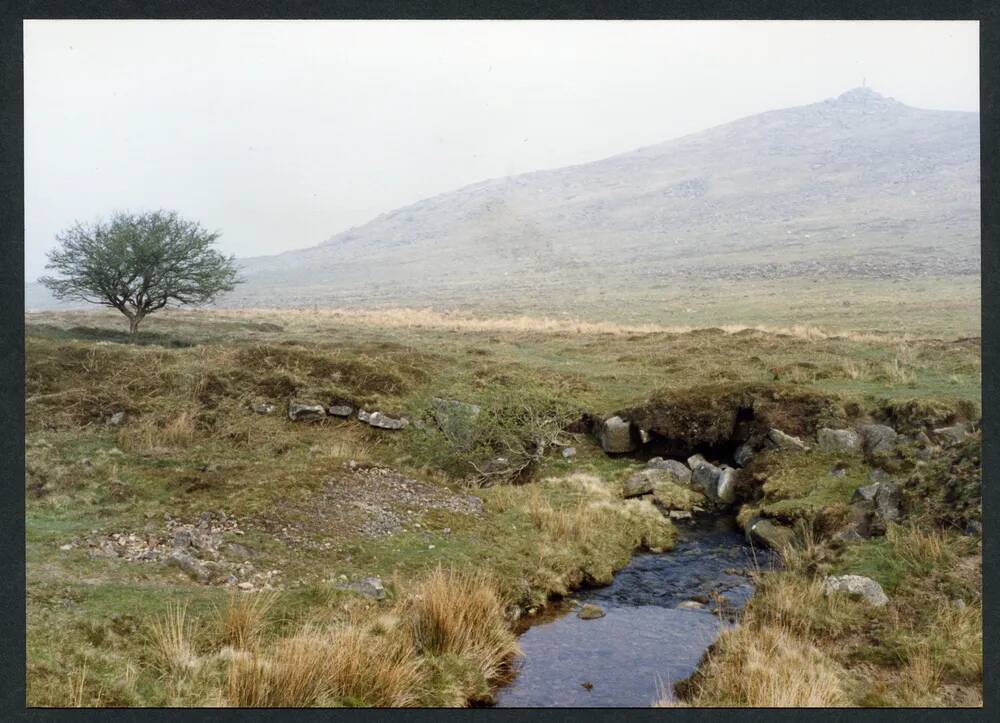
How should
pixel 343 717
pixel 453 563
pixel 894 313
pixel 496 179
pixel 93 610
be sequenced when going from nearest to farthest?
pixel 343 717 < pixel 93 610 < pixel 453 563 < pixel 894 313 < pixel 496 179

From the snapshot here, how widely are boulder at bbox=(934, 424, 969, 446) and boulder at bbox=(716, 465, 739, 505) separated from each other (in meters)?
2.97

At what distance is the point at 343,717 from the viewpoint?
5055 millimetres

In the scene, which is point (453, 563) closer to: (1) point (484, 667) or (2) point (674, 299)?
(1) point (484, 667)

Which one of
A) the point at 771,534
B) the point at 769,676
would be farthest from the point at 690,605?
the point at 771,534

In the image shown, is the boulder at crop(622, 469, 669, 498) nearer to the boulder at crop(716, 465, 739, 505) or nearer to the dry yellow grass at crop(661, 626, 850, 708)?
the boulder at crop(716, 465, 739, 505)

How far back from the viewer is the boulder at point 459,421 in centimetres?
1220

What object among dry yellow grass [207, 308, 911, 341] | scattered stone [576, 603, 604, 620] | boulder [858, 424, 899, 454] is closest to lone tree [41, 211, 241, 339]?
dry yellow grass [207, 308, 911, 341]

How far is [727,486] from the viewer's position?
11.2m

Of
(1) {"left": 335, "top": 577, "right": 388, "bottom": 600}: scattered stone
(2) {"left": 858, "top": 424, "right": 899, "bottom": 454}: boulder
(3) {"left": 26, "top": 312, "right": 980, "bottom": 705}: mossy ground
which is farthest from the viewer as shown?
(2) {"left": 858, "top": 424, "right": 899, "bottom": 454}: boulder

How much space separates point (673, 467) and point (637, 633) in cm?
537

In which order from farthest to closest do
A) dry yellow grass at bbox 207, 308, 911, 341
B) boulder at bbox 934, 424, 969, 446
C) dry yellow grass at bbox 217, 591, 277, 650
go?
dry yellow grass at bbox 207, 308, 911, 341 < boulder at bbox 934, 424, 969, 446 < dry yellow grass at bbox 217, 591, 277, 650

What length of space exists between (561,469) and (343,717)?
7.71 meters

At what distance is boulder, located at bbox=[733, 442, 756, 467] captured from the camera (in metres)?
11.8
